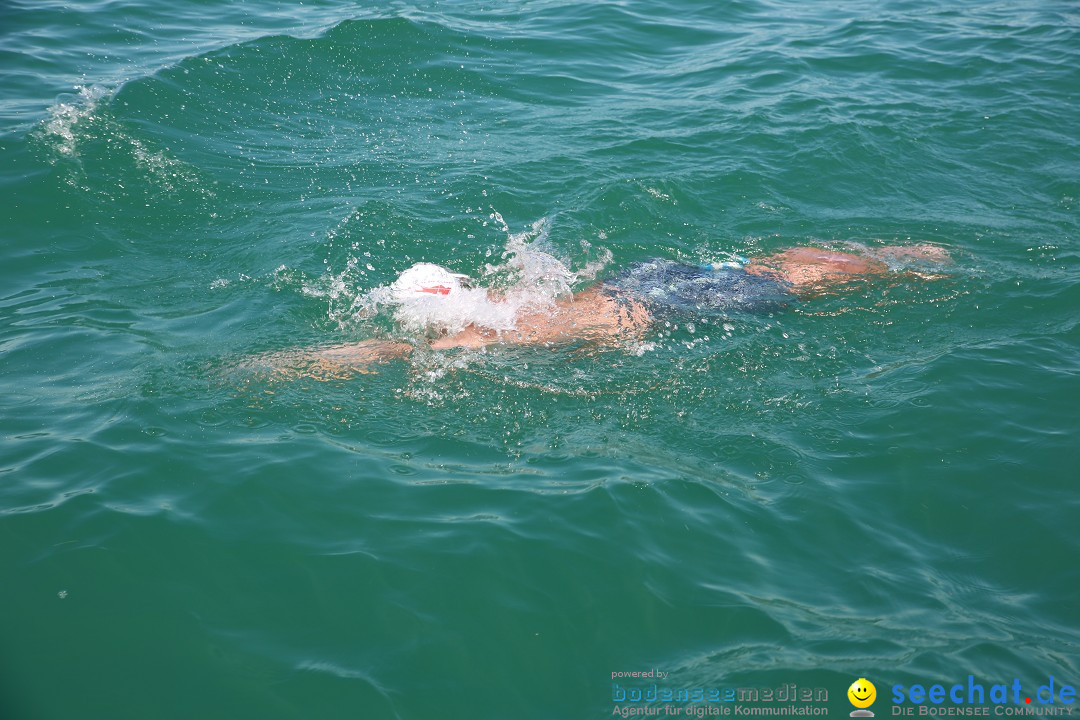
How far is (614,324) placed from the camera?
23.4ft

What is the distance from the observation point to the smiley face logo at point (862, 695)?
4.00m

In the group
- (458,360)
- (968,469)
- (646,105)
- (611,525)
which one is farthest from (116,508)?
(646,105)

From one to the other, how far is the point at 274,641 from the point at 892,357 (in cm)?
538

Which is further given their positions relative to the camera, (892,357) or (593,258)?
(593,258)

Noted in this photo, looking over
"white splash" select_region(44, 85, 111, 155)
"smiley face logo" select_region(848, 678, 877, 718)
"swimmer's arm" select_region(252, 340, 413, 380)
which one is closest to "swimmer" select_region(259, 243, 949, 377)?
"swimmer's arm" select_region(252, 340, 413, 380)

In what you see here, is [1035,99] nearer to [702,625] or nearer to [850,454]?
[850,454]

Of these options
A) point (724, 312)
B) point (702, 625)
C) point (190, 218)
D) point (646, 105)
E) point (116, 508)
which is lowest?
point (702, 625)

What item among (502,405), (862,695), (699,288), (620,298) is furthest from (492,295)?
→ (862,695)

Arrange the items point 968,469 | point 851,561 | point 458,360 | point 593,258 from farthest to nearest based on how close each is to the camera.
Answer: point 593,258, point 458,360, point 968,469, point 851,561

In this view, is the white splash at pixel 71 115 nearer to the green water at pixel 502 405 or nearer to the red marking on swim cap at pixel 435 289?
the green water at pixel 502 405

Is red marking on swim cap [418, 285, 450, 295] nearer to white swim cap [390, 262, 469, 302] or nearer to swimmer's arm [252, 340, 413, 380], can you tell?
white swim cap [390, 262, 469, 302]

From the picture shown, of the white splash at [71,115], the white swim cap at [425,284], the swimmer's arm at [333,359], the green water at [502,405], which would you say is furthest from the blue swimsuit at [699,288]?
the white splash at [71,115]

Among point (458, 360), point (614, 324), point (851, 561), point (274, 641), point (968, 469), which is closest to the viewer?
point (274, 641)

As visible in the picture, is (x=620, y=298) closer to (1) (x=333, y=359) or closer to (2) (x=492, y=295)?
(2) (x=492, y=295)
